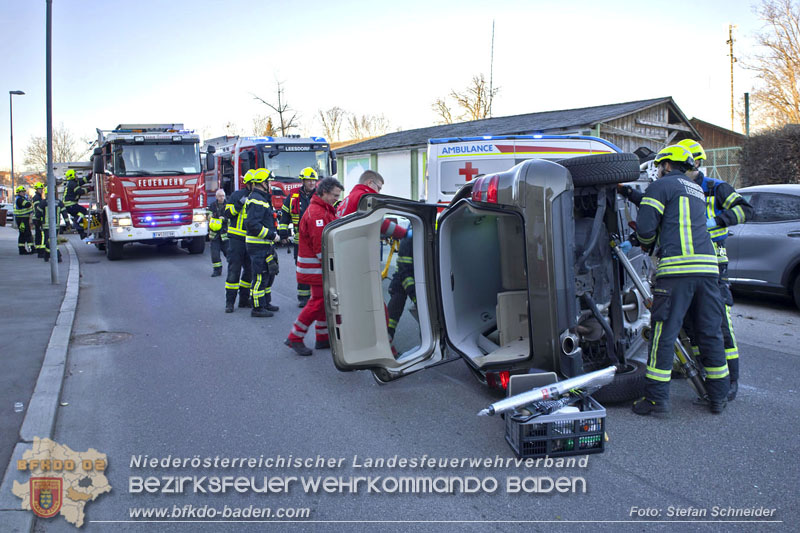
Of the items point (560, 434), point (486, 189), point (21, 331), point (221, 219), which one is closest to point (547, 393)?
point (560, 434)

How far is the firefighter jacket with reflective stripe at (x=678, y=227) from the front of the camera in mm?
4406

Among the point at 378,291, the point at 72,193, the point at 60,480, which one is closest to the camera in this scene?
the point at 60,480

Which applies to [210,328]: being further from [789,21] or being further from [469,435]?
[789,21]

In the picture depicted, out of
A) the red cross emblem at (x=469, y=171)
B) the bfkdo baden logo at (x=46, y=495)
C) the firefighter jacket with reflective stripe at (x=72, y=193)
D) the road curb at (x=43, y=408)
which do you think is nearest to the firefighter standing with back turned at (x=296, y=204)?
the red cross emblem at (x=469, y=171)

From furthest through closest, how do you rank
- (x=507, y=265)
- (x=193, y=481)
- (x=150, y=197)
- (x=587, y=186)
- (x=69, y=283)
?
(x=150, y=197) < (x=69, y=283) < (x=507, y=265) < (x=587, y=186) < (x=193, y=481)

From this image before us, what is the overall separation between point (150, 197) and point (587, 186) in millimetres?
12709

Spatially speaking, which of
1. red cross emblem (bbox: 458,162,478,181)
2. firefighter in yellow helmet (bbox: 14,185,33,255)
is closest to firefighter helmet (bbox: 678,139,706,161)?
red cross emblem (bbox: 458,162,478,181)

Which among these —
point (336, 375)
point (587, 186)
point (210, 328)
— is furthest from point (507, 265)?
point (210, 328)

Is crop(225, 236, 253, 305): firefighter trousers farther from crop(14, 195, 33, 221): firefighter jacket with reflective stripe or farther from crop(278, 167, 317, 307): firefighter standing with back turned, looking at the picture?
crop(14, 195, 33, 221): firefighter jacket with reflective stripe

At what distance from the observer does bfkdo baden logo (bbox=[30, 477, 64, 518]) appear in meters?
3.50

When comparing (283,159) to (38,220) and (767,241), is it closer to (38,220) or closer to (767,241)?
(38,220)

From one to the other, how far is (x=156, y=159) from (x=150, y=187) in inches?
29.0

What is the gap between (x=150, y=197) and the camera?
15.1m

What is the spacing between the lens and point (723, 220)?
519cm
